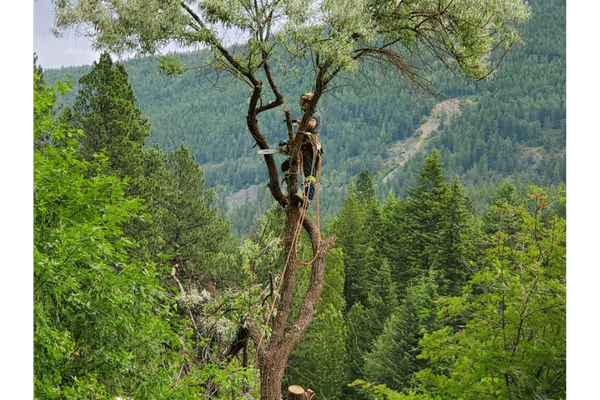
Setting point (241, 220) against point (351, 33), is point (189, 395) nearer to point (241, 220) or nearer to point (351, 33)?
point (351, 33)

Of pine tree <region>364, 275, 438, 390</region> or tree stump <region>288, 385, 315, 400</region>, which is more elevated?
tree stump <region>288, 385, 315, 400</region>

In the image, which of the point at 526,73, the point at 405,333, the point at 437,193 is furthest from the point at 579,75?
the point at 526,73

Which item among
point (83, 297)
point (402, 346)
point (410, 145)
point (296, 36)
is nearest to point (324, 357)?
point (402, 346)

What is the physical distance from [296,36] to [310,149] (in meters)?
1.42

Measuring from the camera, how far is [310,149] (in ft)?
26.8

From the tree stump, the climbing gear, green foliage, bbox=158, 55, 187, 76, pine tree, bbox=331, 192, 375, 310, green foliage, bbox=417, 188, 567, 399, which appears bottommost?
pine tree, bbox=331, 192, 375, 310

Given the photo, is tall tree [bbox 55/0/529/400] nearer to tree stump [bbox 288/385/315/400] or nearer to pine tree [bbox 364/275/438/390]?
tree stump [bbox 288/385/315/400]

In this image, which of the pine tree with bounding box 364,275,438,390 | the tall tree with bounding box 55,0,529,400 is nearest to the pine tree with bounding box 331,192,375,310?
the pine tree with bounding box 364,275,438,390

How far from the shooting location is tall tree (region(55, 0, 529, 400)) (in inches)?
285

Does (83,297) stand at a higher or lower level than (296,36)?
lower

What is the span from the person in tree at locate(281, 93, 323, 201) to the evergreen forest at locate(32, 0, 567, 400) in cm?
31

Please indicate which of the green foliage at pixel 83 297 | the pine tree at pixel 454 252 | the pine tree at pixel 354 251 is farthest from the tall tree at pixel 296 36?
the pine tree at pixel 354 251

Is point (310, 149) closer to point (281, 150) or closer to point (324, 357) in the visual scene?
point (281, 150)

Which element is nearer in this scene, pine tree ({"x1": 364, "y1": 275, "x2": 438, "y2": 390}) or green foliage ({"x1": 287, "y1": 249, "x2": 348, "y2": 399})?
pine tree ({"x1": 364, "y1": 275, "x2": 438, "y2": 390})
